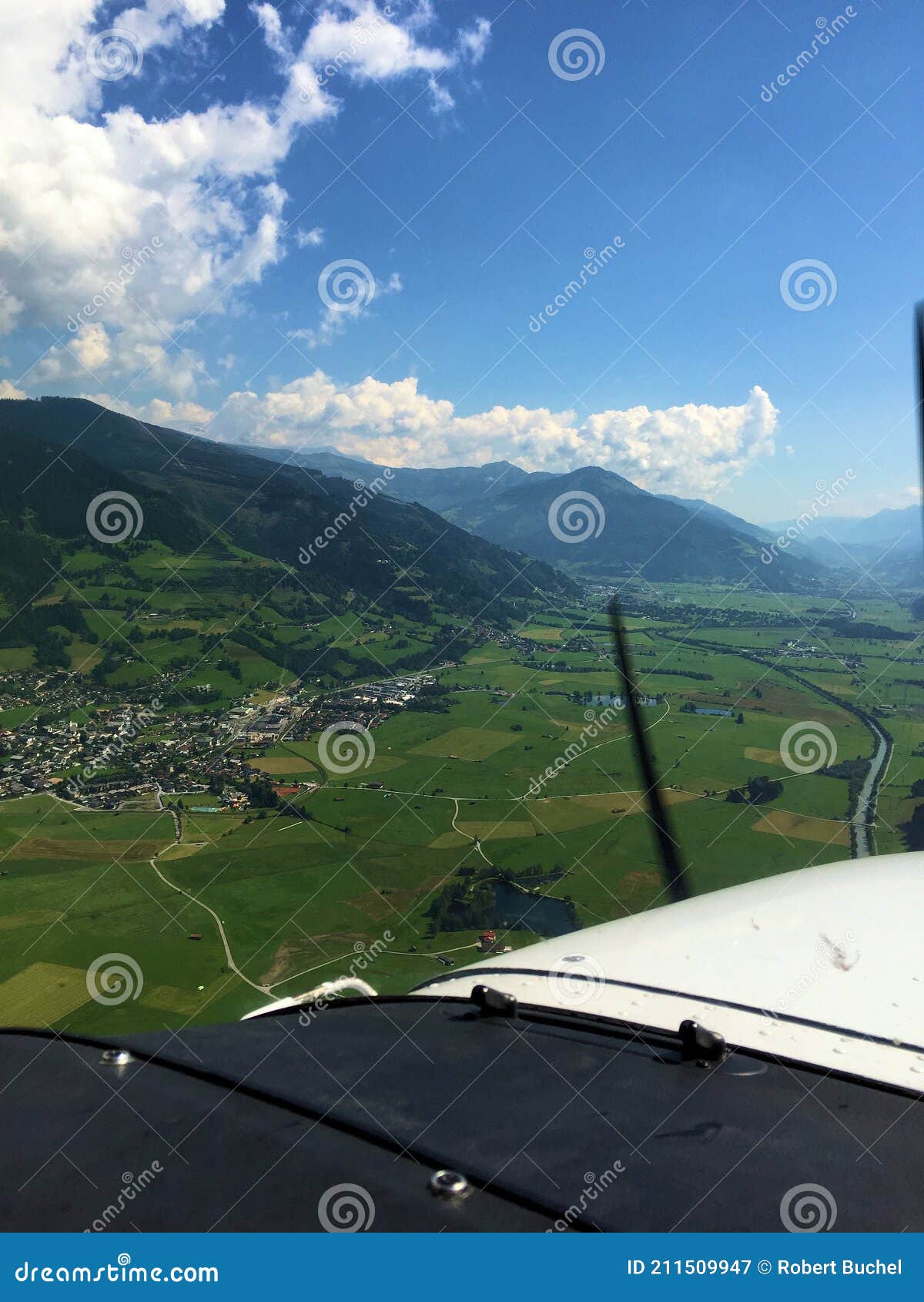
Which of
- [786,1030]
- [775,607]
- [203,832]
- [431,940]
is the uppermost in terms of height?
[775,607]

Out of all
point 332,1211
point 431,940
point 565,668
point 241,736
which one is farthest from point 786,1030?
point 565,668

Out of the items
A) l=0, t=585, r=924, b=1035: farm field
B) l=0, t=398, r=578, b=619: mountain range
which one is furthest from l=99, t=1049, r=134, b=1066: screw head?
l=0, t=398, r=578, b=619: mountain range

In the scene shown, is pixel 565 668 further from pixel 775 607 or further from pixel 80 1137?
pixel 80 1137

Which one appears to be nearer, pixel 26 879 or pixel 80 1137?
pixel 80 1137

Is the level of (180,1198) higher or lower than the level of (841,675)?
lower

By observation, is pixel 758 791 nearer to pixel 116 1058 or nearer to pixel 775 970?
pixel 775 970

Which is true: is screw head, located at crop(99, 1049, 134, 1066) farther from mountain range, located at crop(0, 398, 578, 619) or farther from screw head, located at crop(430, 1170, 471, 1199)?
mountain range, located at crop(0, 398, 578, 619)

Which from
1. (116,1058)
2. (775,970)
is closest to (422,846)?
(775,970)
